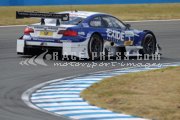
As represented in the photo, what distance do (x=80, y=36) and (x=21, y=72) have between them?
8.01 ft

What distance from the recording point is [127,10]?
37125mm

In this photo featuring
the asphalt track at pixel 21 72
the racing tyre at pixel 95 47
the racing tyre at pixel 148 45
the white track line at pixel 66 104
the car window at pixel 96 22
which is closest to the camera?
the white track line at pixel 66 104

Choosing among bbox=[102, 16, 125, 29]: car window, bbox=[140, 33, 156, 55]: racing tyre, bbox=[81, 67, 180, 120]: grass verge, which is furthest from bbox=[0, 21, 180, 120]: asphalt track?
bbox=[81, 67, 180, 120]: grass verge

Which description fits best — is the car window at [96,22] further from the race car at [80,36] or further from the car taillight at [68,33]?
the car taillight at [68,33]

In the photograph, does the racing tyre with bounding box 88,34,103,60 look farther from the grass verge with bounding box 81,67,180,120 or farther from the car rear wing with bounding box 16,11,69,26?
the grass verge with bounding box 81,67,180,120

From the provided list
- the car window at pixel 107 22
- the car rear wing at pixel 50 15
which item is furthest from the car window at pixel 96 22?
the car rear wing at pixel 50 15

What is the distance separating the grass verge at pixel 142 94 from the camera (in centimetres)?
1001

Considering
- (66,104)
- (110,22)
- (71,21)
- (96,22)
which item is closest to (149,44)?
(110,22)

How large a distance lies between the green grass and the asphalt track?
6.61 metres

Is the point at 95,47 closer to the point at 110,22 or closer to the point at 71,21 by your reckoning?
the point at 71,21

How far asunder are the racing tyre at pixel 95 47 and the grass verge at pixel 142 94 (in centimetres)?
248

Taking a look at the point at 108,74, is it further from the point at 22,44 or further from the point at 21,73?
the point at 22,44

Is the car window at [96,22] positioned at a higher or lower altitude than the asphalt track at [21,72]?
higher

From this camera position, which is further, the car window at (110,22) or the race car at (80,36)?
the car window at (110,22)
